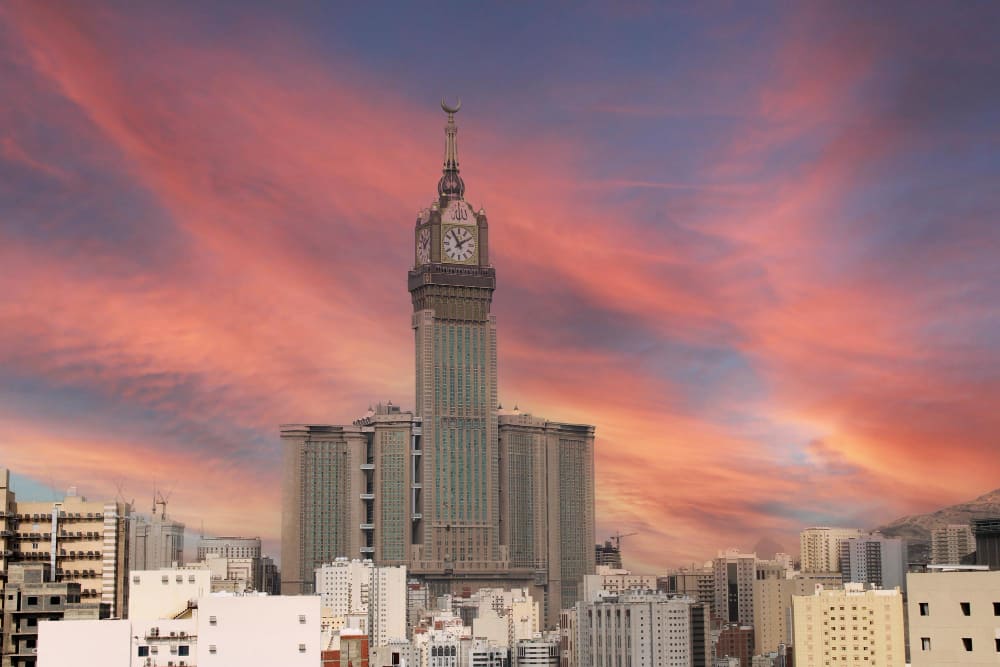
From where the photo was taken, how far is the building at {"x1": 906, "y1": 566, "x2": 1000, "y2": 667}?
1480 inches

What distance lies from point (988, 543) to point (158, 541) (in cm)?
11098

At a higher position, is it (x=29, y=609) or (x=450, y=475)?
(x=450, y=475)

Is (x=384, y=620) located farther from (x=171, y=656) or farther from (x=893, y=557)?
(x=171, y=656)

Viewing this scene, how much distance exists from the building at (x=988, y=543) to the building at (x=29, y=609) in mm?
36185

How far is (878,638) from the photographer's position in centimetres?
13575

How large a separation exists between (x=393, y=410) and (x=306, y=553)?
16787 mm

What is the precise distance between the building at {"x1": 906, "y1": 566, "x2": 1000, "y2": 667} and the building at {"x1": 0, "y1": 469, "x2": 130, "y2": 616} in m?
50.0

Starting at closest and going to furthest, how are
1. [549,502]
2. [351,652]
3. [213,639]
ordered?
[213,639] → [351,652] → [549,502]

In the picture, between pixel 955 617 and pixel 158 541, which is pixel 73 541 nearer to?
pixel 955 617

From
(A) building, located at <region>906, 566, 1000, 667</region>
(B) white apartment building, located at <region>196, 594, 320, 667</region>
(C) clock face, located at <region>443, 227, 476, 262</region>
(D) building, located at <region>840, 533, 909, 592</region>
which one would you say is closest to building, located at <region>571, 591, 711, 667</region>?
(D) building, located at <region>840, 533, 909, 592</region>

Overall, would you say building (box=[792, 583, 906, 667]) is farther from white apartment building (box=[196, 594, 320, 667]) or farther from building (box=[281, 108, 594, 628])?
white apartment building (box=[196, 594, 320, 667])

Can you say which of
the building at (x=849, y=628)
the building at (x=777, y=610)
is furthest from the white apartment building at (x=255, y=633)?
the building at (x=777, y=610)

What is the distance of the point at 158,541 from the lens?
154m

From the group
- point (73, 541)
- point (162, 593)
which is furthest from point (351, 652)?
point (162, 593)
